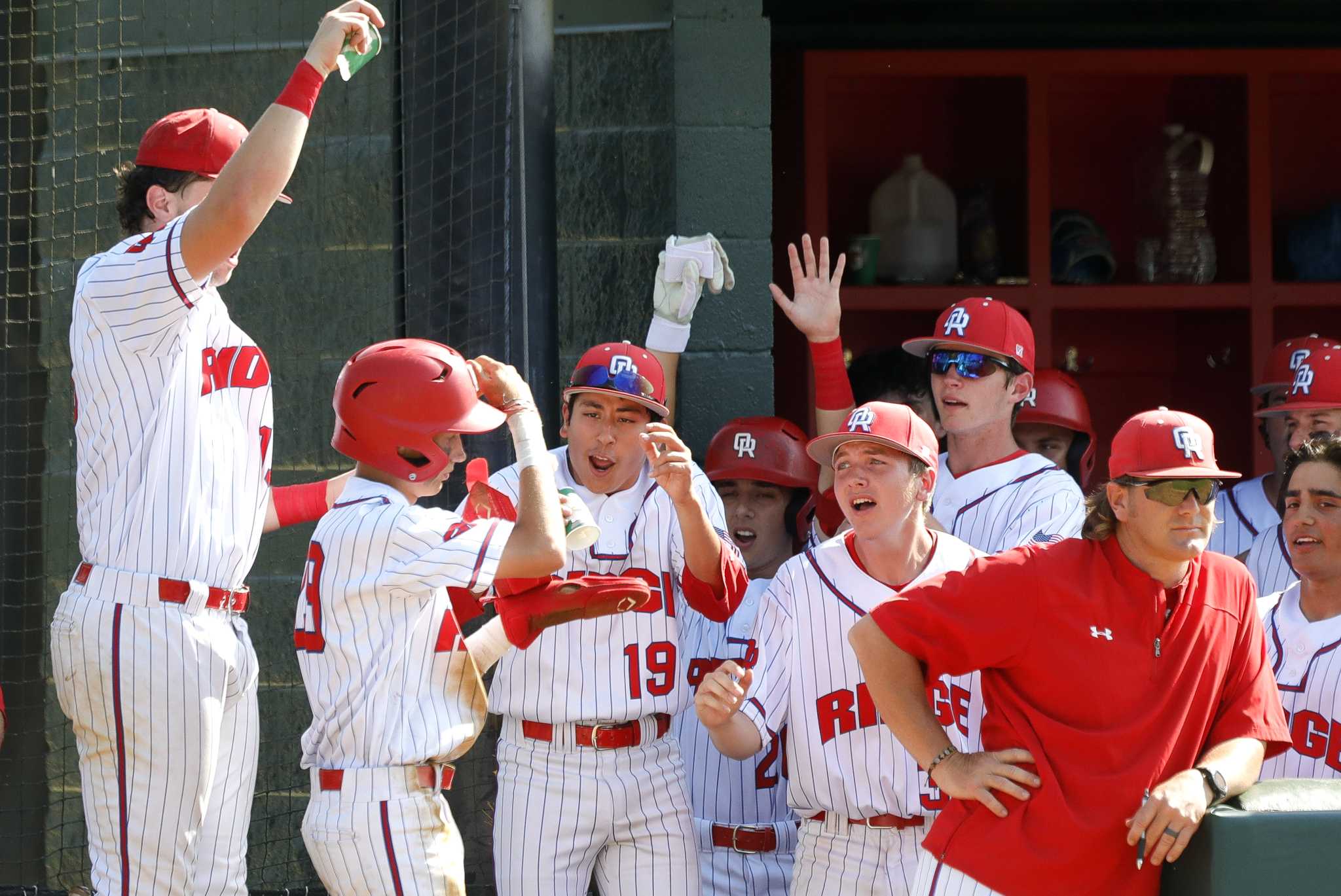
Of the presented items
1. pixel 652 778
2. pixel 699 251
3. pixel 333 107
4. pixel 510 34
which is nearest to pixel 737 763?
pixel 652 778

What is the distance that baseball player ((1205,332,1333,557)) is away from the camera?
14.6 ft

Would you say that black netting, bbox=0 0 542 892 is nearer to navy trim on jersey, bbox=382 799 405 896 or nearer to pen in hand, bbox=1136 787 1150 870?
navy trim on jersey, bbox=382 799 405 896

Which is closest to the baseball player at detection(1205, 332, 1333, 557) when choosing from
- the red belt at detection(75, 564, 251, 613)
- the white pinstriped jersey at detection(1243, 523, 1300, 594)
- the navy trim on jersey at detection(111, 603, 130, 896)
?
the white pinstriped jersey at detection(1243, 523, 1300, 594)

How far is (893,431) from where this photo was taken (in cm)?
319

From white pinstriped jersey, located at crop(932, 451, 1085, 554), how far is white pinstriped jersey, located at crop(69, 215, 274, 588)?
5.36 feet

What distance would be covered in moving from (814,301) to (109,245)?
2190mm

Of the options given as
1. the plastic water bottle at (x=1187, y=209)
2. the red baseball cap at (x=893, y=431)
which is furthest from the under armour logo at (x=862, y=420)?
the plastic water bottle at (x=1187, y=209)

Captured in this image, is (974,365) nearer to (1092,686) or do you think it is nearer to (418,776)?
(1092,686)

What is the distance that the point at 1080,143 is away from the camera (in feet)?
20.1

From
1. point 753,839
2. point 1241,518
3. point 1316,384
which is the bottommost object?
point 753,839

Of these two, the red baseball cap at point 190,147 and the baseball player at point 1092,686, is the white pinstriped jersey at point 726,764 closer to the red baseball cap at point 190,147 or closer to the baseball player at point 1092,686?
the baseball player at point 1092,686

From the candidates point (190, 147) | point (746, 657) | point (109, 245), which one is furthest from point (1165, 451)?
point (109, 245)

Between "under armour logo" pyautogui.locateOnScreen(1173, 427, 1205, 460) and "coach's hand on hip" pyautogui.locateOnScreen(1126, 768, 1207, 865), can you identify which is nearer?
"coach's hand on hip" pyautogui.locateOnScreen(1126, 768, 1207, 865)

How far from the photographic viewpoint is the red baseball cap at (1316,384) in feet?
14.3
